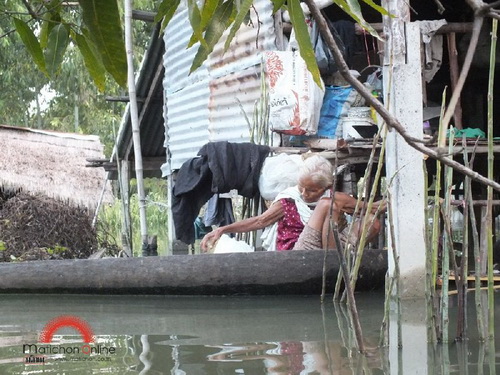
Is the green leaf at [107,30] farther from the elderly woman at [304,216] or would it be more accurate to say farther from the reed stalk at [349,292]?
the elderly woman at [304,216]

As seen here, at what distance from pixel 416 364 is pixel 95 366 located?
1.28 metres

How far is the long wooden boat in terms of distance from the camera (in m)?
5.79

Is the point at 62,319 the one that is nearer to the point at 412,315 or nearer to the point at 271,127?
the point at 412,315

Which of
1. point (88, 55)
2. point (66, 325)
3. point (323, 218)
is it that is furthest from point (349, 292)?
point (323, 218)

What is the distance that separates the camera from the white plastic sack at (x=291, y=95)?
→ 7004 millimetres

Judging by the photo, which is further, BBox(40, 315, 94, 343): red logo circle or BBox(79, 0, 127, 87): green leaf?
BBox(40, 315, 94, 343): red logo circle

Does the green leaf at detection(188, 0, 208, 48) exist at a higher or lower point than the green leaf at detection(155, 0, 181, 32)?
lower

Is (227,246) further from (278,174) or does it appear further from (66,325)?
(66,325)

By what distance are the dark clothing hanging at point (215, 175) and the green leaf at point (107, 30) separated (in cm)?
546

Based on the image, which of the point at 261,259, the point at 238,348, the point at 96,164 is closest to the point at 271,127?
the point at 261,259

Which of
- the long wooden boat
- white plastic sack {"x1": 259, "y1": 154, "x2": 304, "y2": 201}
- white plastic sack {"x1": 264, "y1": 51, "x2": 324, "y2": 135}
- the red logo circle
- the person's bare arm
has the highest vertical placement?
white plastic sack {"x1": 264, "y1": 51, "x2": 324, "y2": 135}

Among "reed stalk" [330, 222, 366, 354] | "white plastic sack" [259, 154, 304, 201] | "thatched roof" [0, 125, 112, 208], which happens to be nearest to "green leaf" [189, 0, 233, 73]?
"reed stalk" [330, 222, 366, 354]

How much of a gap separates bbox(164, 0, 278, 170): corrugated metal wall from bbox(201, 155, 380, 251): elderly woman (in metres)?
1.53

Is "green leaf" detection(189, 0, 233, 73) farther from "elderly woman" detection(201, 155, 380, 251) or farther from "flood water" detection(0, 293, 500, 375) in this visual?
"elderly woman" detection(201, 155, 380, 251)
